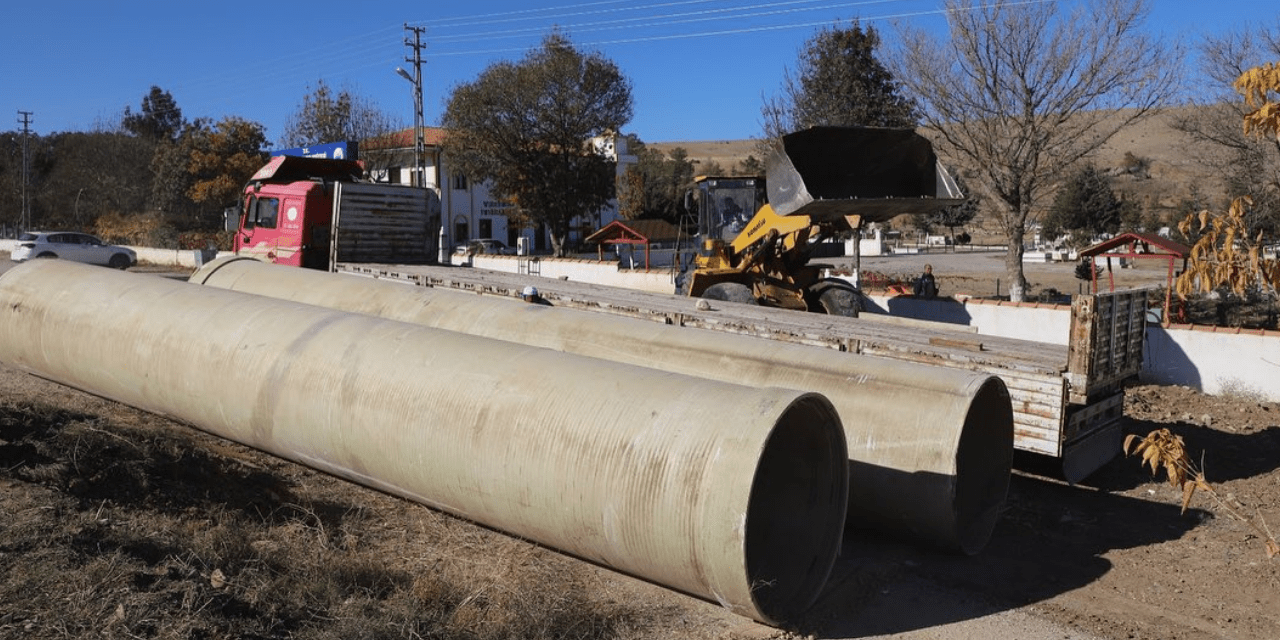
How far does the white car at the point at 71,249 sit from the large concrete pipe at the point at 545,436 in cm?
2495

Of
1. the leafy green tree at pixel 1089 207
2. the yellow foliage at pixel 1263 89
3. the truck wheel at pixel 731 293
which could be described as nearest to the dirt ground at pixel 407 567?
the yellow foliage at pixel 1263 89

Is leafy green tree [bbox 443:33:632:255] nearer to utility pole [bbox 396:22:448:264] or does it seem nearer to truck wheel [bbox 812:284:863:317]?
utility pole [bbox 396:22:448:264]

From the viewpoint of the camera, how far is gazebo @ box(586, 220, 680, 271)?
28.2 m

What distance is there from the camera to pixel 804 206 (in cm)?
1174

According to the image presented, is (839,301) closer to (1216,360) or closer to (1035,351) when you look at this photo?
(1216,360)

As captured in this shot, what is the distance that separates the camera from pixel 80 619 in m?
4.06

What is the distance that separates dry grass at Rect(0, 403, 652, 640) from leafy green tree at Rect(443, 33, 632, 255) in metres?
34.6

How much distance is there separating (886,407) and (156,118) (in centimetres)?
7443

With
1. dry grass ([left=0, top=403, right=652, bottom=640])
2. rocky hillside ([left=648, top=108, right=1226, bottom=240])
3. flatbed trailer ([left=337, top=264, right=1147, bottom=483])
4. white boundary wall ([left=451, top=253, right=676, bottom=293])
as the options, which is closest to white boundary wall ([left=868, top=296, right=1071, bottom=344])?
flatbed trailer ([left=337, top=264, right=1147, bottom=483])

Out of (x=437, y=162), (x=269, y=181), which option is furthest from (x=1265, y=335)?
(x=437, y=162)

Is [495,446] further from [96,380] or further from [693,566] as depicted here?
[96,380]

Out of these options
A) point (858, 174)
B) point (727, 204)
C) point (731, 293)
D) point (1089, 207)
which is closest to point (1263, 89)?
point (858, 174)

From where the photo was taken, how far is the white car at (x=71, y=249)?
2903cm

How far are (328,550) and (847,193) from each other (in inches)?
350
